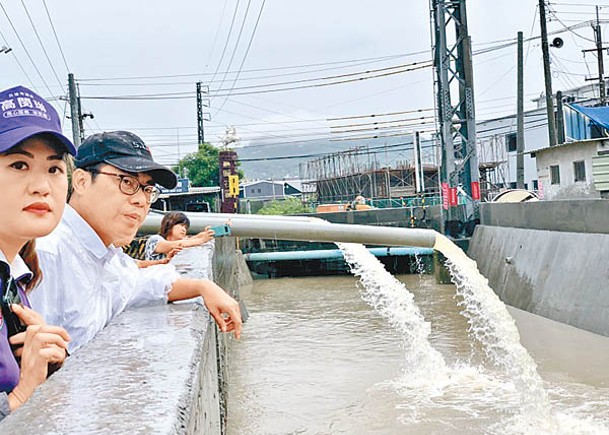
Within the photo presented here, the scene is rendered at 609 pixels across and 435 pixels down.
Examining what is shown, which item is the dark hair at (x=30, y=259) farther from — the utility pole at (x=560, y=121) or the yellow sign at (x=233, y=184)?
the utility pole at (x=560, y=121)

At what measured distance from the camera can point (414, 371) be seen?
32.2 ft

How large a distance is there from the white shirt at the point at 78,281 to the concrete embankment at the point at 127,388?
0.35ft

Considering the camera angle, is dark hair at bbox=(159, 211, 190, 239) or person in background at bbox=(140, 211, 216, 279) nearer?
person in background at bbox=(140, 211, 216, 279)

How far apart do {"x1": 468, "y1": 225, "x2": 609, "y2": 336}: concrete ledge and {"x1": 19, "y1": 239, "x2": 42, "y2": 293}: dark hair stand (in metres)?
9.91

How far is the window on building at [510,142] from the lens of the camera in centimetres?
4606

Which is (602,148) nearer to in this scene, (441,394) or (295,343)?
(295,343)

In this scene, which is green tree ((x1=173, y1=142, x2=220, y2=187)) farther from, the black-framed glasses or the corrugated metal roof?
the black-framed glasses

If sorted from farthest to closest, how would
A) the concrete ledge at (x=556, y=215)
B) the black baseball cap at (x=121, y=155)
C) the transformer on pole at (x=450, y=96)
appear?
the transformer on pole at (x=450, y=96) < the concrete ledge at (x=556, y=215) < the black baseball cap at (x=121, y=155)

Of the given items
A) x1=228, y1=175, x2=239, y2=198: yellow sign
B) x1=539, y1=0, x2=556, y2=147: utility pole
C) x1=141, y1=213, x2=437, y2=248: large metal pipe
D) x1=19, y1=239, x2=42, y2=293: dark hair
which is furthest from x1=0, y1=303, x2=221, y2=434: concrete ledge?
x1=539, y1=0, x2=556, y2=147: utility pole

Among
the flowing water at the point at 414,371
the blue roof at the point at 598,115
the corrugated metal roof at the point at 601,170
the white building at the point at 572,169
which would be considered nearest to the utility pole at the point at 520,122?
the white building at the point at 572,169

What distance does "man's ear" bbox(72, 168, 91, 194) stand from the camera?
9.38 feet

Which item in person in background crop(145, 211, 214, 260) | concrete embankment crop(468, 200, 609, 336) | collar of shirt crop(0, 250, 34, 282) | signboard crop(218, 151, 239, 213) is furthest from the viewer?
signboard crop(218, 151, 239, 213)

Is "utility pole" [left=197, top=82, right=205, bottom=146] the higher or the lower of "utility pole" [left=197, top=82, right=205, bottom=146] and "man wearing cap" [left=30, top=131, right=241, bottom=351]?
the higher

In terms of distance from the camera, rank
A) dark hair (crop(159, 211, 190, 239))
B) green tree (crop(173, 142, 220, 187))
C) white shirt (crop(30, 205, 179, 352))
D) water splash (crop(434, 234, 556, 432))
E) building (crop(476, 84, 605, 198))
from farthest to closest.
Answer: green tree (crop(173, 142, 220, 187)) < building (crop(476, 84, 605, 198)) < water splash (crop(434, 234, 556, 432)) < dark hair (crop(159, 211, 190, 239)) < white shirt (crop(30, 205, 179, 352))
